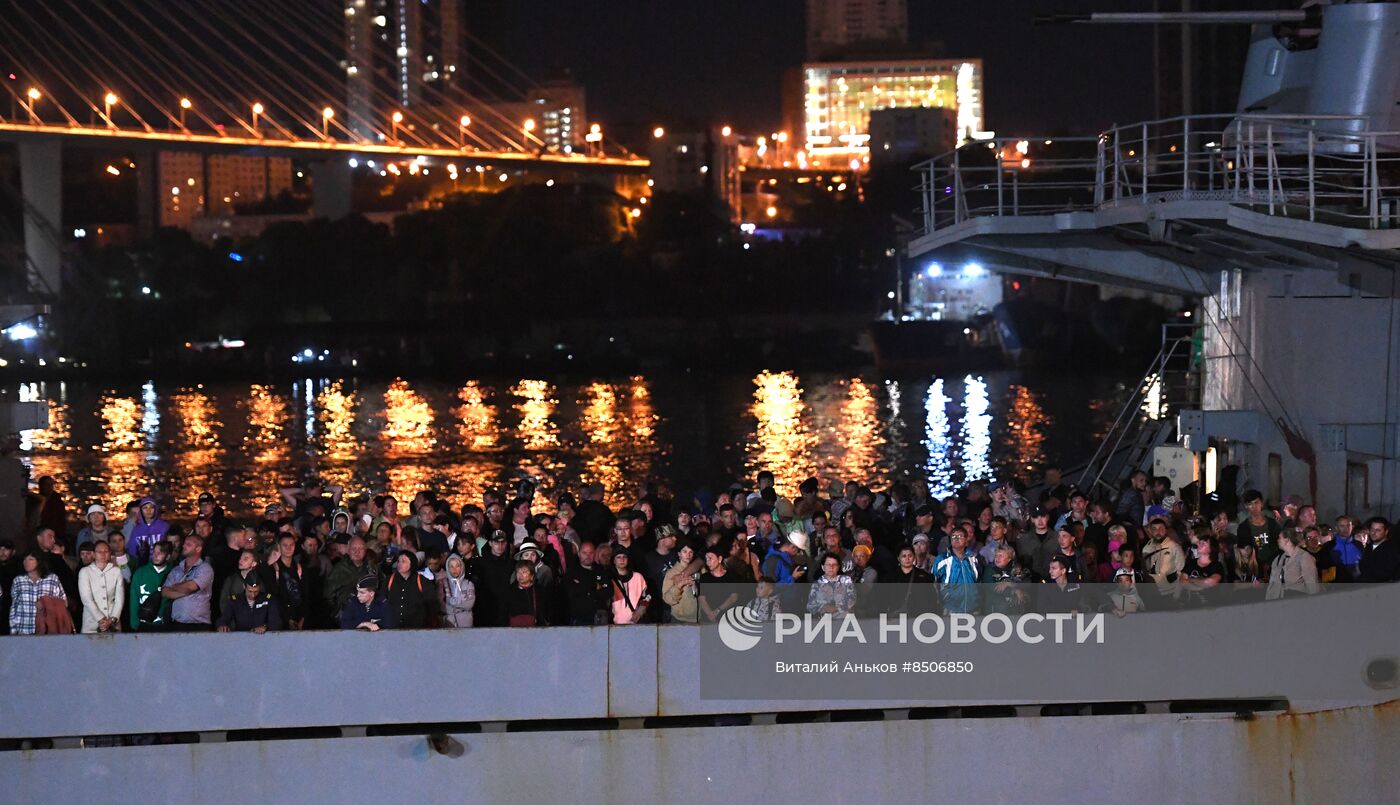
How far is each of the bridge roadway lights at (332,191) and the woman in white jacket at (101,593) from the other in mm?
120471

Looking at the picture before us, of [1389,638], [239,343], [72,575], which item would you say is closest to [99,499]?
[72,575]

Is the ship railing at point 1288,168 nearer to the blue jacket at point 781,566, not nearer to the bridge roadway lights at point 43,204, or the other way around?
the blue jacket at point 781,566

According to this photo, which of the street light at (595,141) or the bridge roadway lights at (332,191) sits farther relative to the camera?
the street light at (595,141)

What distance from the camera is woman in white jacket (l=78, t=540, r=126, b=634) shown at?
826 centimetres

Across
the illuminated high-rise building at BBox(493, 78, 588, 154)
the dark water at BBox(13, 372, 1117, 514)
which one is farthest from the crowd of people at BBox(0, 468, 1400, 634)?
the illuminated high-rise building at BBox(493, 78, 588, 154)

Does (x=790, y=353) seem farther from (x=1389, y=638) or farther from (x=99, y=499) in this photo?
(x=1389, y=638)

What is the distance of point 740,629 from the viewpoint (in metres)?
8.38

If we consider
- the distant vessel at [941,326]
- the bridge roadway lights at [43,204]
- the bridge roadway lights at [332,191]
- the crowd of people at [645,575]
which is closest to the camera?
the crowd of people at [645,575]

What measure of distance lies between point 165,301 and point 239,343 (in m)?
6.97

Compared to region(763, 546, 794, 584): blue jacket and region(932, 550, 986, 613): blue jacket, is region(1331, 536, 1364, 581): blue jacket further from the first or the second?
region(763, 546, 794, 584): blue jacket

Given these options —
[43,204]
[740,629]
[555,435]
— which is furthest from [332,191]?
[740,629]


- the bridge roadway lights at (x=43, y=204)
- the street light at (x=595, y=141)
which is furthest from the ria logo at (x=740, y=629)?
the street light at (x=595, y=141)

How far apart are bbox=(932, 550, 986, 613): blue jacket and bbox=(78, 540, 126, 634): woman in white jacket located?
403 cm

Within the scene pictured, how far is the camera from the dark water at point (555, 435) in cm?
4391
